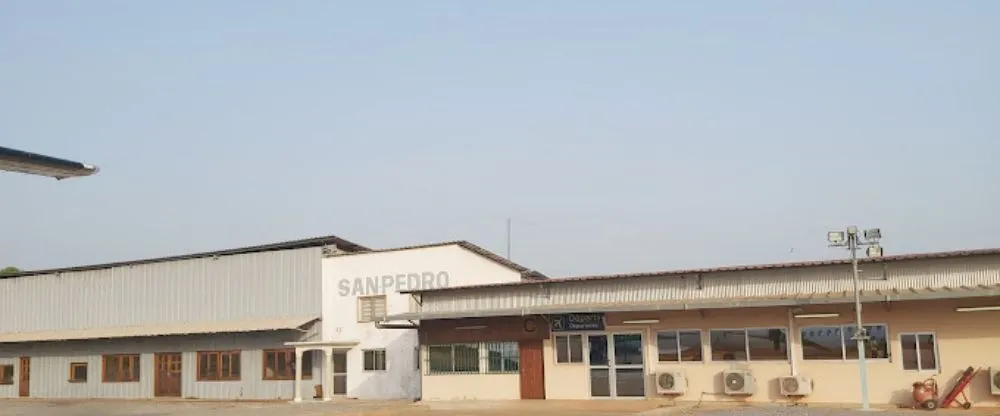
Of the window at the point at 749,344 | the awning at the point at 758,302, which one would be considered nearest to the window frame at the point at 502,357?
the awning at the point at 758,302

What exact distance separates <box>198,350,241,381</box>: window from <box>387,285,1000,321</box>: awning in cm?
1292

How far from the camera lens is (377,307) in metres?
36.9

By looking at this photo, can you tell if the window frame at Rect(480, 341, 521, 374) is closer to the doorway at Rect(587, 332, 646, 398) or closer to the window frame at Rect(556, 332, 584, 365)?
the window frame at Rect(556, 332, 584, 365)

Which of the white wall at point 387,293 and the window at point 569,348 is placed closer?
the window at point 569,348

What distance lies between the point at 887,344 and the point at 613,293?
7.63 meters

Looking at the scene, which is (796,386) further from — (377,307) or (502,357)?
(377,307)

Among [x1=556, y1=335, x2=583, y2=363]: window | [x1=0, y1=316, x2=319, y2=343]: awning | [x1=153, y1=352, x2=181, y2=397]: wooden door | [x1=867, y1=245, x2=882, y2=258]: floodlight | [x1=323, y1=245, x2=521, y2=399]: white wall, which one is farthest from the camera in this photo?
[x1=153, y1=352, x2=181, y2=397]: wooden door

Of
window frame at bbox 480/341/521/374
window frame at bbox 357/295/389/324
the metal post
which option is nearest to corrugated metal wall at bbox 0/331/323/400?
window frame at bbox 357/295/389/324

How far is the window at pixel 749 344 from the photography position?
1012 inches

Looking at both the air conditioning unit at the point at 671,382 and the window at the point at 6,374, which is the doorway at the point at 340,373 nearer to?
the air conditioning unit at the point at 671,382

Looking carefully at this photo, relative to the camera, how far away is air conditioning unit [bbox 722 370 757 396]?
2552cm

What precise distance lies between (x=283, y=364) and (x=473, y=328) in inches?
442

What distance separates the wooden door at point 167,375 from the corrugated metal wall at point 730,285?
14.6m

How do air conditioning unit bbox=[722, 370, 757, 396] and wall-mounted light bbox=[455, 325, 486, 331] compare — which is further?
wall-mounted light bbox=[455, 325, 486, 331]
